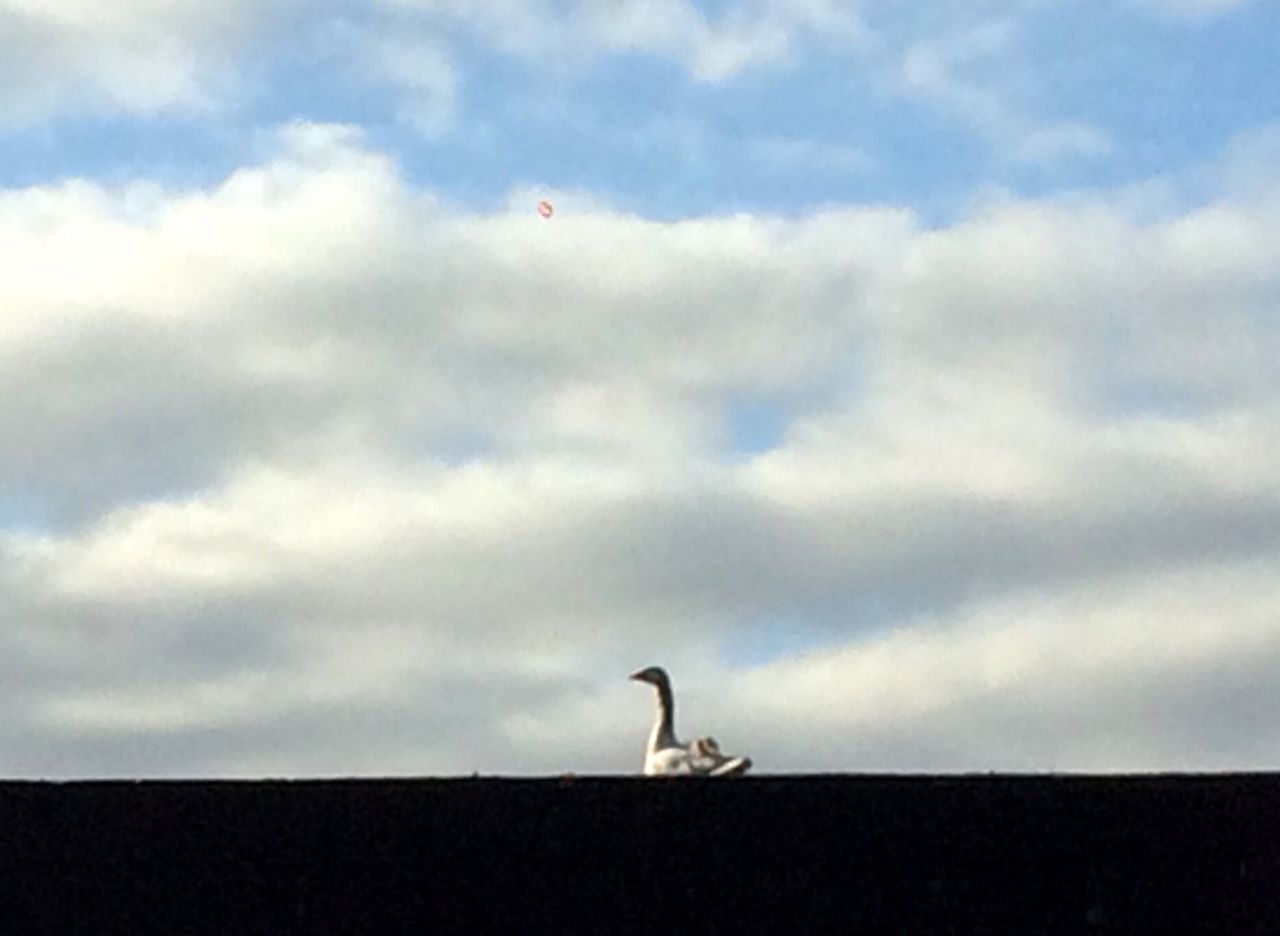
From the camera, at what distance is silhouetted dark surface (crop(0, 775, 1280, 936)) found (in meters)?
17.2

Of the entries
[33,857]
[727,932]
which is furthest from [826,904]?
[33,857]

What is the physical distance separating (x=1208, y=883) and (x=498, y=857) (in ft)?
11.6

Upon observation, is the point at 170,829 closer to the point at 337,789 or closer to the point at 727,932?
the point at 337,789

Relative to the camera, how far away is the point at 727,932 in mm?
17188

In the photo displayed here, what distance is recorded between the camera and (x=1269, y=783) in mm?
17406

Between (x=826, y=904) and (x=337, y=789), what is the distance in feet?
8.25

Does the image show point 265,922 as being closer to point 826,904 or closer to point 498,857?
point 498,857

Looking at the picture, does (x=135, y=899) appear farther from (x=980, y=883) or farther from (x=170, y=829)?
(x=980, y=883)

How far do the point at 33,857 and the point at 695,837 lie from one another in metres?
3.32

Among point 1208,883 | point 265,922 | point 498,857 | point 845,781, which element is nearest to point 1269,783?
point 1208,883

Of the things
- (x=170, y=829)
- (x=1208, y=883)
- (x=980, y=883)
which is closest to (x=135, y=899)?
(x=170, y=829)

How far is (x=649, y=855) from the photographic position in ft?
56.9

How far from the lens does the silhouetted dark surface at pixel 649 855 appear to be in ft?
56.5

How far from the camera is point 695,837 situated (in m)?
17.4
